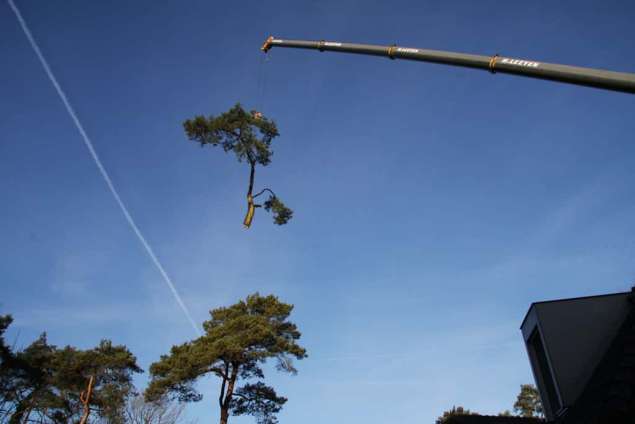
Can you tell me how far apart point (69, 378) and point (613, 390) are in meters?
33.5

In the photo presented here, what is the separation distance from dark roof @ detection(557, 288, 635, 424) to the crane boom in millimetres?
4175

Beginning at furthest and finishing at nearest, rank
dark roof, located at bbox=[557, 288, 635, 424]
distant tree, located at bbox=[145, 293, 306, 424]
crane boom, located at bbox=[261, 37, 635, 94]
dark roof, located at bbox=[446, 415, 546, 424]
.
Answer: distant tree, located at bbox=[145, 293, 306, 424], dark roof, located at bbox=[446, 415, 546, 424], dark roof, located at bbox=[557, 288, 635, 424], crane boom, located at bbox=[261, 37, 635, 94]

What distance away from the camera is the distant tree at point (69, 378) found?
29.8 metres

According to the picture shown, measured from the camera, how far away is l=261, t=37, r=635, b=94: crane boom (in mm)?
4555

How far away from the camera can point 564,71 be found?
5148 mm

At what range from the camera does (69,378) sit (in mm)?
30625

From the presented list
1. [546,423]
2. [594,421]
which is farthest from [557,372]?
[594,421]

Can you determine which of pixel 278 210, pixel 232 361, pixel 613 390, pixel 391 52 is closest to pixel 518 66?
pixel 391 52

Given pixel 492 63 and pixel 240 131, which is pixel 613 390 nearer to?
pixel 492 63

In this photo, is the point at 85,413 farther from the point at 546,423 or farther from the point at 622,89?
the point at 622,89

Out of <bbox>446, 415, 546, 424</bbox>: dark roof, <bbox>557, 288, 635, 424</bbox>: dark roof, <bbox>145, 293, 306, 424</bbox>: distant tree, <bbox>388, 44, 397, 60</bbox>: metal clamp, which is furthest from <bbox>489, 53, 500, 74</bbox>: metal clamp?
<bbox>145, 293, 306, 424</bbox>: distant tree

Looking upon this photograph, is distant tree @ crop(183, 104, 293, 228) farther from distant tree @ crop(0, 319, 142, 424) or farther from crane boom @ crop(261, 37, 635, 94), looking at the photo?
distant tree @ crop(0, 319, 142, 424)

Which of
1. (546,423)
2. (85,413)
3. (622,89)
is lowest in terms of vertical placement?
(546,423)

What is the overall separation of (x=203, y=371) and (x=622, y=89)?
2514 cm
